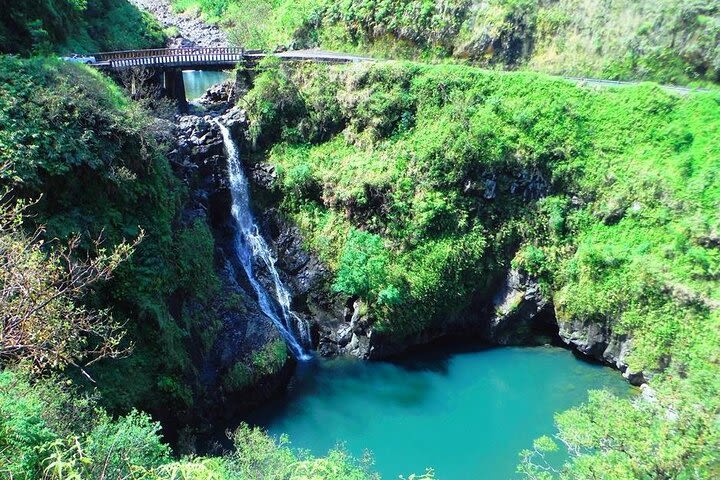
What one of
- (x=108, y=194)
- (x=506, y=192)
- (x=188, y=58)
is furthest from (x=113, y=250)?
(x=506, y=192)

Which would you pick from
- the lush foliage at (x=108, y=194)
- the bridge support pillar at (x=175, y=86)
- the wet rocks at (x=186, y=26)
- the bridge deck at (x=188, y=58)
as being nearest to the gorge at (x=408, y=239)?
the lush foliage at (x=108, y=194)

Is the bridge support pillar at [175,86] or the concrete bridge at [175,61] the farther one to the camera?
the bridge support pillar at [175,86]

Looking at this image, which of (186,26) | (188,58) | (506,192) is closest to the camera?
(506,192)

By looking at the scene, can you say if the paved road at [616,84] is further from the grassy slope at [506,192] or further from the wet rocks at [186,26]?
the wet rocks at [186,26]

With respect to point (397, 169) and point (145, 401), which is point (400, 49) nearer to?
point (397, 169)

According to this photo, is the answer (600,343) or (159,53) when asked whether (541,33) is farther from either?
(159,53)

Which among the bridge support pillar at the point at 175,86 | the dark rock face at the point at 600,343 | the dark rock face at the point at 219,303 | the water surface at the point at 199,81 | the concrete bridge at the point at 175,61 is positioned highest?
the concrete bridge at the point at 175,61
